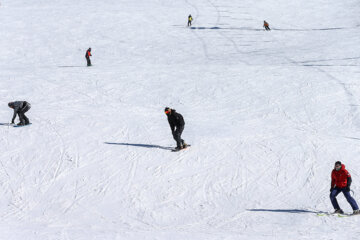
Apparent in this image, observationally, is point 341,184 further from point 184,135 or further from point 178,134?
point 184,135

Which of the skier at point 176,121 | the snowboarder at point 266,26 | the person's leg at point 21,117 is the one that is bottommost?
the person's leg at point 21,117

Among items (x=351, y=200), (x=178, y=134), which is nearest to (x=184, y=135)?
(x=178, y=134)

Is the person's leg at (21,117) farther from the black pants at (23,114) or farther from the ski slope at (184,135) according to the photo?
the ski slope at (184,135)

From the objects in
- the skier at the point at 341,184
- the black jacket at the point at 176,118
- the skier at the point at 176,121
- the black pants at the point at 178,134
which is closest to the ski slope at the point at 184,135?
the black pants at the point at 178,134

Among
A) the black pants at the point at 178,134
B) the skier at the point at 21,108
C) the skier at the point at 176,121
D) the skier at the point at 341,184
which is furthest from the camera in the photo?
the skier at the point at 21,108

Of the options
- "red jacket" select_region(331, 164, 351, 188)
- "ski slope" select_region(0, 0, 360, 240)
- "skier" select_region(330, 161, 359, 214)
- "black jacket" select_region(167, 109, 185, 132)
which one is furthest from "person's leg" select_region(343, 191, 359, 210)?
"black jacket" select_region(167, 109, 185, 132)

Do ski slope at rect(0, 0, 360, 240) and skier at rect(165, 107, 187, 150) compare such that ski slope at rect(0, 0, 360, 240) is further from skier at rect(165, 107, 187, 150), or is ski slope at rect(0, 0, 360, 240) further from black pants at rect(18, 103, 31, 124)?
skier at rect(165, 107, 187, 150)

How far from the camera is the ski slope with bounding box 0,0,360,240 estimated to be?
9.04 metres

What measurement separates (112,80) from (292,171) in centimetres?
1237

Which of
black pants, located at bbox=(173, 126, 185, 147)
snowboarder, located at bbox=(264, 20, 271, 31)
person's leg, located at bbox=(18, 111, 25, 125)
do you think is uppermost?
snowboarder, located at bbox=(264, 20, 271, 31)

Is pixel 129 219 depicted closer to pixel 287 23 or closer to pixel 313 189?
pixel 313 189

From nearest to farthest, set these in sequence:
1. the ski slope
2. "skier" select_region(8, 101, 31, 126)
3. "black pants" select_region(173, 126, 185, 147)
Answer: the ski slope → "black pants" select_region(173, 126, 185, 147) → "skier" select_region(8, 101, 31, 126)

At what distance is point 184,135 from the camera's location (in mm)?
14406

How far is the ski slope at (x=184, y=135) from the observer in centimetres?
904
